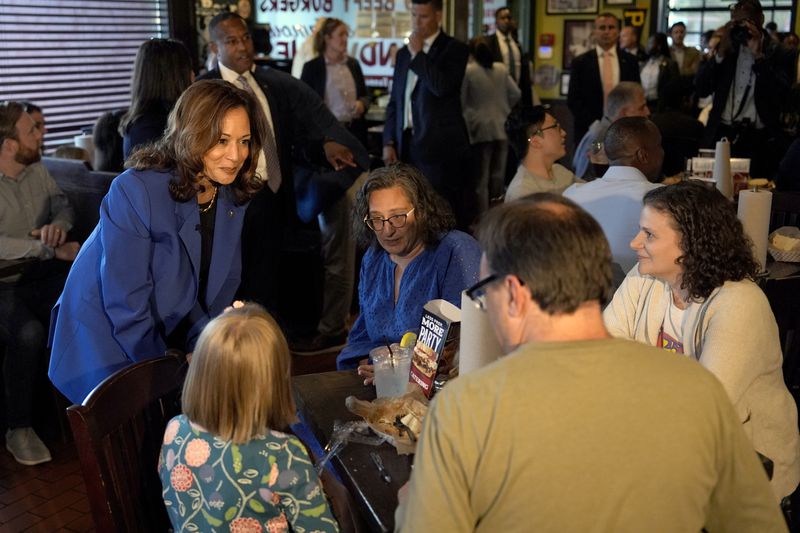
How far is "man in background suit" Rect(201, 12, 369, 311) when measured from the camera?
13.1 feet

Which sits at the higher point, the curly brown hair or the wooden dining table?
the curly brown hair

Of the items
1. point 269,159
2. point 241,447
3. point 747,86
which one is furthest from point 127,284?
point 747,86

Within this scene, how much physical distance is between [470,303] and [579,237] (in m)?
0.53

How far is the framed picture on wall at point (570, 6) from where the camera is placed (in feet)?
32.7

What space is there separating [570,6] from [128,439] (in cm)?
911

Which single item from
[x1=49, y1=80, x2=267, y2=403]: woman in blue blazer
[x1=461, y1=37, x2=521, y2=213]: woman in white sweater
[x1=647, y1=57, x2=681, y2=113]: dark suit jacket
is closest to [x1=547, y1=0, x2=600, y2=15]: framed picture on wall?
[x1=647, y1=57, x2=681, y2=113]: dark suit jacket

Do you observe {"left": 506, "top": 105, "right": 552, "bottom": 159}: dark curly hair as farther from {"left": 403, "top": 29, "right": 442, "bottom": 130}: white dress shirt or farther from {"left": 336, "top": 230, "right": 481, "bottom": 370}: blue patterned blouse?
{"left": 336, "top": 230, "right": 481, "bottom": 370}: blue patterned blouse

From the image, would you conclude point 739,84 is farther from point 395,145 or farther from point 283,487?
point 283,487

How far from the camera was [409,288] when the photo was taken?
2523 millimetres

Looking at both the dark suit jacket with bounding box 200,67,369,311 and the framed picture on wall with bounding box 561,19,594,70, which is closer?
the dark suit jacket with bounding box 200,67,369,311

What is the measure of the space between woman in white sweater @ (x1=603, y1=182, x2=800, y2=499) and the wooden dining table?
0.70 meters

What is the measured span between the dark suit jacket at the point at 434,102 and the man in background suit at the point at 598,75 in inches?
48.6

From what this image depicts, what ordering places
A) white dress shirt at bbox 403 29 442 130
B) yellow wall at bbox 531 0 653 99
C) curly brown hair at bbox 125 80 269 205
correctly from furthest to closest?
yellow wall at bbox 531 0 653 99
white dress shirt at bbox 403 29 442 130
curly brown hair at bbox 125 80 269 205

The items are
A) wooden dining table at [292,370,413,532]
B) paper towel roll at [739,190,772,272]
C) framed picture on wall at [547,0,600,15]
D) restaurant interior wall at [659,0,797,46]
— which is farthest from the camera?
restaurant interior wall at [659,0,797,46]
